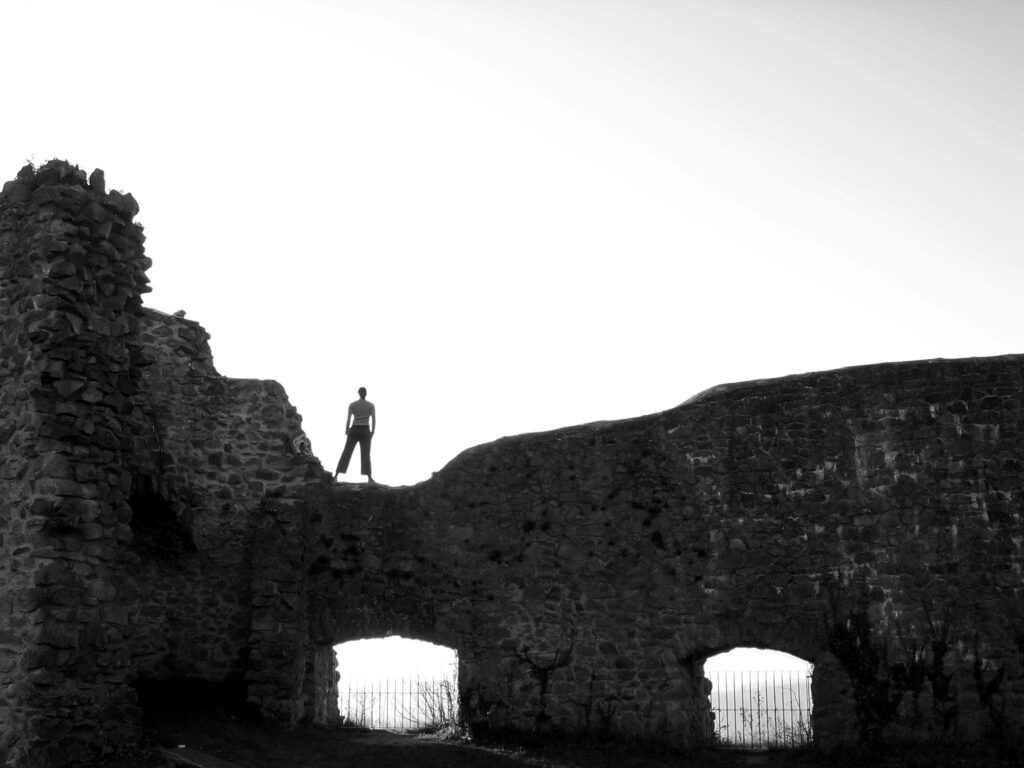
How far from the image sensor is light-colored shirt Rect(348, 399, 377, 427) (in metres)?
18.0

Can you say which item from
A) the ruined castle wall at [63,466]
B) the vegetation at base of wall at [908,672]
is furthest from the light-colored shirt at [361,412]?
the vegetation at base of wall at [908,672]

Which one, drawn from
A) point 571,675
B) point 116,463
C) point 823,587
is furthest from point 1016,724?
point 116,463

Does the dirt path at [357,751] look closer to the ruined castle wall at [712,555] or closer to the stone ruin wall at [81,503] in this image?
the ruined castle wall at [712,555]

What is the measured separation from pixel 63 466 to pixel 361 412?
6033 mm

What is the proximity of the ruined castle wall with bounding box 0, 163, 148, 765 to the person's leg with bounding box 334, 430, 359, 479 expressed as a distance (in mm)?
4623

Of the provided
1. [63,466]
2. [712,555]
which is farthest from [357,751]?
[712,555]

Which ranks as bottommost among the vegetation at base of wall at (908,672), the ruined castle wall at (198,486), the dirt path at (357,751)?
the dirt path at (357,751)

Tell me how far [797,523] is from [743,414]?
1574 millimetres

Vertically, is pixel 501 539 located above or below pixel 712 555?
above

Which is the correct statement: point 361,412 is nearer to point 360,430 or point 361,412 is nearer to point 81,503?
point 360,430

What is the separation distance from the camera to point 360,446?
18000mm

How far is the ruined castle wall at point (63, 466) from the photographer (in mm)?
12016

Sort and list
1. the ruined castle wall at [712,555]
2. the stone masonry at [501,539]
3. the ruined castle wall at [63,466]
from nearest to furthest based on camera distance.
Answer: the ruined castle wall at [63,466] < the stone masonry at [501,539] < the ruined castle wall at [712,555]

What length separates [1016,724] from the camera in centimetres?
1384
